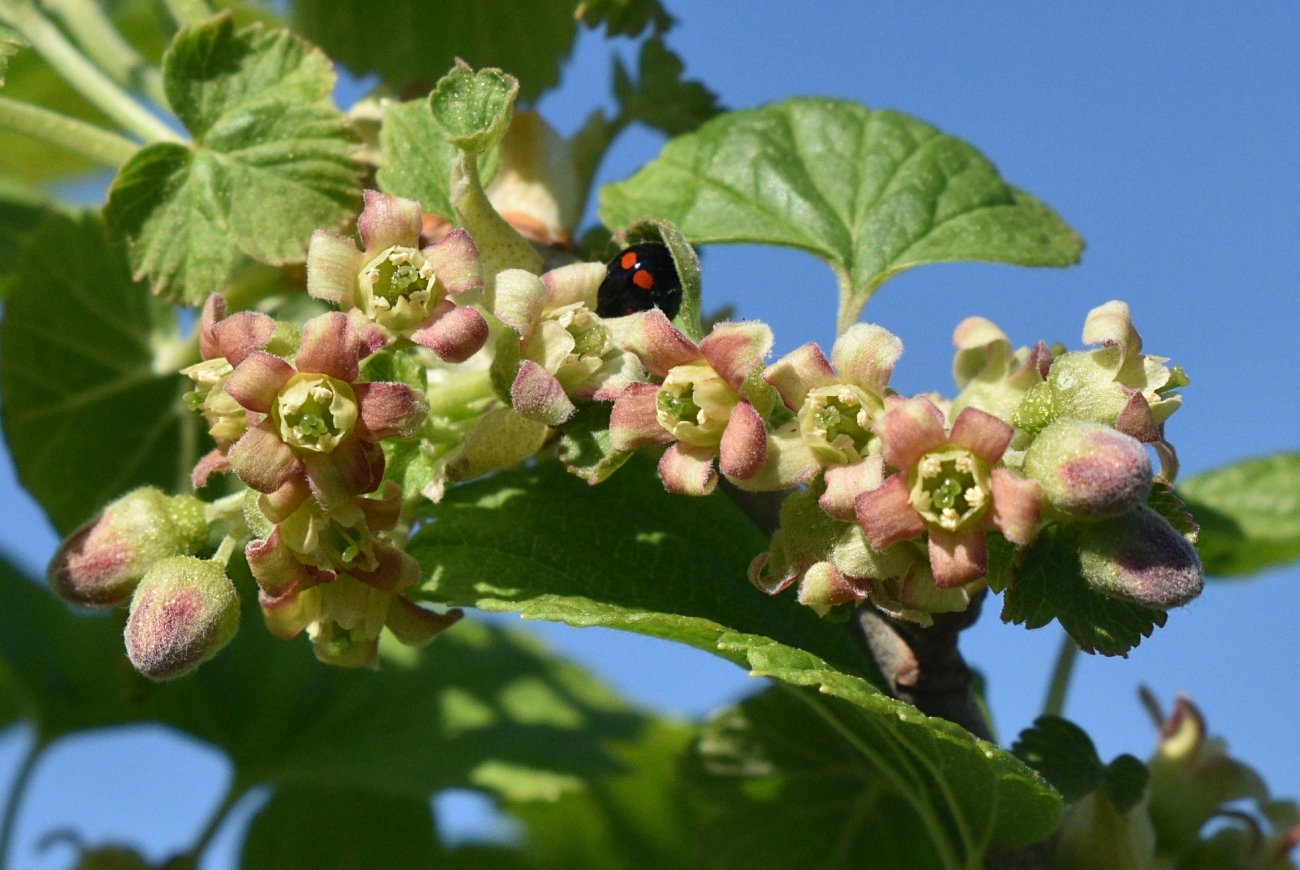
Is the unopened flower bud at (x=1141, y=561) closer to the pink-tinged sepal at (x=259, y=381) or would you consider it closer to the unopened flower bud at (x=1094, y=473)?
the unopened flower bud at (x=1094, y=473)

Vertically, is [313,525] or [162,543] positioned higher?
[313,525]

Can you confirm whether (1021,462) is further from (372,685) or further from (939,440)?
(372,685)

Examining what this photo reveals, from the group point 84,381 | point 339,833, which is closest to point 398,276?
point 84,381

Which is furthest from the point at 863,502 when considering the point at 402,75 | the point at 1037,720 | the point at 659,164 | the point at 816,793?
the point at 402,75

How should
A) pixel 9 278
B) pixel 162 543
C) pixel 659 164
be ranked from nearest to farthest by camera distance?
pixel 162 543
pixel 659 164
pixel 9 278

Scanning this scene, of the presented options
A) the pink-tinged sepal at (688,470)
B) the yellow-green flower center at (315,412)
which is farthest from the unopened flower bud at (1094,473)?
the yellow-green flower center at (315,412)

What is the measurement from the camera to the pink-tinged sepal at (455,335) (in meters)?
0.93

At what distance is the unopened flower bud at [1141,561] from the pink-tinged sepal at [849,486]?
0.15 meters

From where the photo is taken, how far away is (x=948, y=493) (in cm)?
84

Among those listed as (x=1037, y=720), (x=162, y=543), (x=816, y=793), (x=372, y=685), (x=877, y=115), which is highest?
(x=877, y=115)

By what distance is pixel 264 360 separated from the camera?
88 cm

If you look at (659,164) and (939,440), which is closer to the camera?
(939,440)

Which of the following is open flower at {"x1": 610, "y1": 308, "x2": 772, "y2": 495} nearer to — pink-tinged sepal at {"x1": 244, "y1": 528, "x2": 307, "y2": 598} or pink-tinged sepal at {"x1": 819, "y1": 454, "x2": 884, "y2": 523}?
pink-tinged sepal at {"x1": 819, "y1": 454, "x2": 884, "y2": 523}

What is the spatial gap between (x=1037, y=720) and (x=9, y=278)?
1.48 meters
